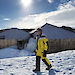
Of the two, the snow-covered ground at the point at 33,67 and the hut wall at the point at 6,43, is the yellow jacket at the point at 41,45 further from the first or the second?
the hut wall at the point at 6,43

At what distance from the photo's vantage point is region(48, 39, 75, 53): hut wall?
10.7m

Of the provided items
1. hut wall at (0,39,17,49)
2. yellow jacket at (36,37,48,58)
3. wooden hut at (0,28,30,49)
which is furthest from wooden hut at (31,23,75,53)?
yellow jacket at (36,37,48,58)

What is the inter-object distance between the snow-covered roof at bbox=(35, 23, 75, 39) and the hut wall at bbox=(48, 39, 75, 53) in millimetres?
502

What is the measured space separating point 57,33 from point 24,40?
4.65 metres

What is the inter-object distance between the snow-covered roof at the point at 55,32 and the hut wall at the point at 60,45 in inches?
19.8

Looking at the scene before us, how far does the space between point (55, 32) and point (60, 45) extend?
1.82m

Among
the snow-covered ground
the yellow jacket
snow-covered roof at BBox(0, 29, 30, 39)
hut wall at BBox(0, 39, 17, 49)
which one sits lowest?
the snow-covered ground

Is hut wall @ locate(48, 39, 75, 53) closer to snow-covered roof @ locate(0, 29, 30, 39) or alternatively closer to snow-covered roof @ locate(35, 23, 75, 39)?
snow-covered roof @ locate(35, 23, 75, 39)

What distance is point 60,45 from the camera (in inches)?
436

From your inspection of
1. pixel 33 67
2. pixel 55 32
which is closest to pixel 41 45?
pixel 33 67

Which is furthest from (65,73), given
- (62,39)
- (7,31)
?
(7,31)

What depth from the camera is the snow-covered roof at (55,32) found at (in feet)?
36.3

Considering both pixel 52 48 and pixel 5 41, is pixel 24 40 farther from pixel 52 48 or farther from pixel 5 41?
pixel 52 48

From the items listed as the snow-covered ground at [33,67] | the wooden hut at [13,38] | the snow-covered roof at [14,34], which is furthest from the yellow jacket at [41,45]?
the snow-covered roof at [14,34]
